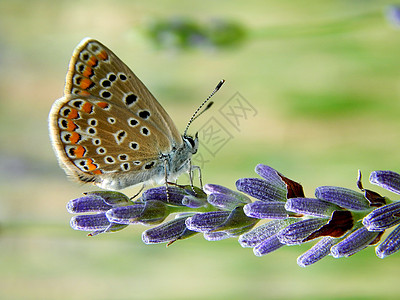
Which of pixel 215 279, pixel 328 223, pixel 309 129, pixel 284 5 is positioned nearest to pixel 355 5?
pixel 284 5

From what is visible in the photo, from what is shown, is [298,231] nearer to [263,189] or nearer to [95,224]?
[263,189]

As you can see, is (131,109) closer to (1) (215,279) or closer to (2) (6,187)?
(1) (215,279)

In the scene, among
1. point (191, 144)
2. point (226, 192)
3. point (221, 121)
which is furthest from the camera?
point (221, 121)

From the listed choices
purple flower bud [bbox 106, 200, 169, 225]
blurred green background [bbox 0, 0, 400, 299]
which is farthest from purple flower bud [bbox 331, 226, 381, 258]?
blurred green background [bbox 0, 0, 400, 299]

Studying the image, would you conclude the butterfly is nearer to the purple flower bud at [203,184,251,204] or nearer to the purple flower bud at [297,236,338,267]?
the purple flower bud at [203,184,251,204]

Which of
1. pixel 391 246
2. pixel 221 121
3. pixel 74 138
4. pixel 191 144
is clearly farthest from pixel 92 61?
pixel 221 121

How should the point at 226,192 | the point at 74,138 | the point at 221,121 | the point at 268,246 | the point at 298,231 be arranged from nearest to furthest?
the point at 298,231
the point at 268,246
the point at 226,192
the point at 74,138
the point at 221,121

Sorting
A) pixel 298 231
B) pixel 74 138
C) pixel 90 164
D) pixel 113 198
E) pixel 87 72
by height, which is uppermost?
pixel 87 72
